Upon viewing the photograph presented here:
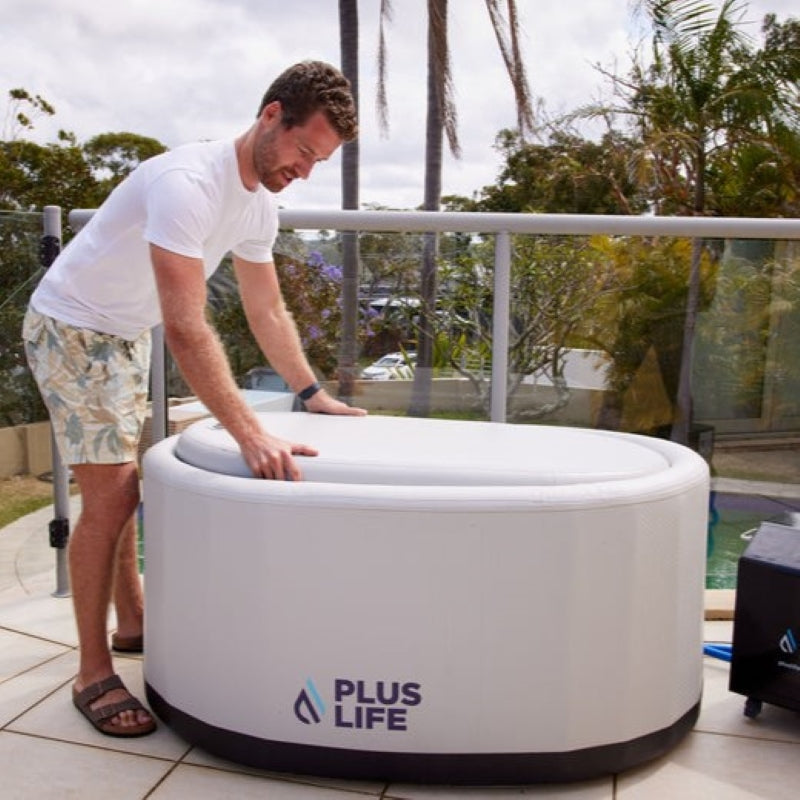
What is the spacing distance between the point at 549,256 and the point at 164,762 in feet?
6.28

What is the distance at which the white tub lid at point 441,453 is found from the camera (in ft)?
5.98

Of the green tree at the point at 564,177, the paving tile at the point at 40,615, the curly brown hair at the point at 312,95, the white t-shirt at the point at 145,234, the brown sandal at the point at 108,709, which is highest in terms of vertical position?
the green tree at the point at 564,177

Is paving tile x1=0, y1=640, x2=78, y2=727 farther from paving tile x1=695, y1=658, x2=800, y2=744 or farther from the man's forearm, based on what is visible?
paving tile x1=695, y1=658, x2=800, y2=744

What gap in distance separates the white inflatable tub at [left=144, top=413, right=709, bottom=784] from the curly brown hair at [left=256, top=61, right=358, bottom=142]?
2.41 ft

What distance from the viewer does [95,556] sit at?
86.0 inches

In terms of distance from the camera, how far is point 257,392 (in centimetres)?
312

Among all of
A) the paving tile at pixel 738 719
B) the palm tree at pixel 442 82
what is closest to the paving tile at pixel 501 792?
the paving tile at pixel 738 719

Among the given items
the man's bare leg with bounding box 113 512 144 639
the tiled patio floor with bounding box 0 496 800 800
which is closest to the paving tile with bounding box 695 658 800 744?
the tiled patio floor with bounding box 0 496 800 800

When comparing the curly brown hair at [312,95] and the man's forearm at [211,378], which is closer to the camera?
the man's forearm at [211,378]

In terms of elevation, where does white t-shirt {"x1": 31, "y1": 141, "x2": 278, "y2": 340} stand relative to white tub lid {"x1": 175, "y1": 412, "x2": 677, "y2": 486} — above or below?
above

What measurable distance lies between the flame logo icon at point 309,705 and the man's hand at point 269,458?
41 cm

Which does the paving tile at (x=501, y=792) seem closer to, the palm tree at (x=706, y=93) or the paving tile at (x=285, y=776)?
the paving tile at (x=285, y=776)

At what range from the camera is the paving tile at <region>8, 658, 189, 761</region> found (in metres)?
2.02

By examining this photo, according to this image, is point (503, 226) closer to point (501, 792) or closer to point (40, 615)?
point (501, 792)
